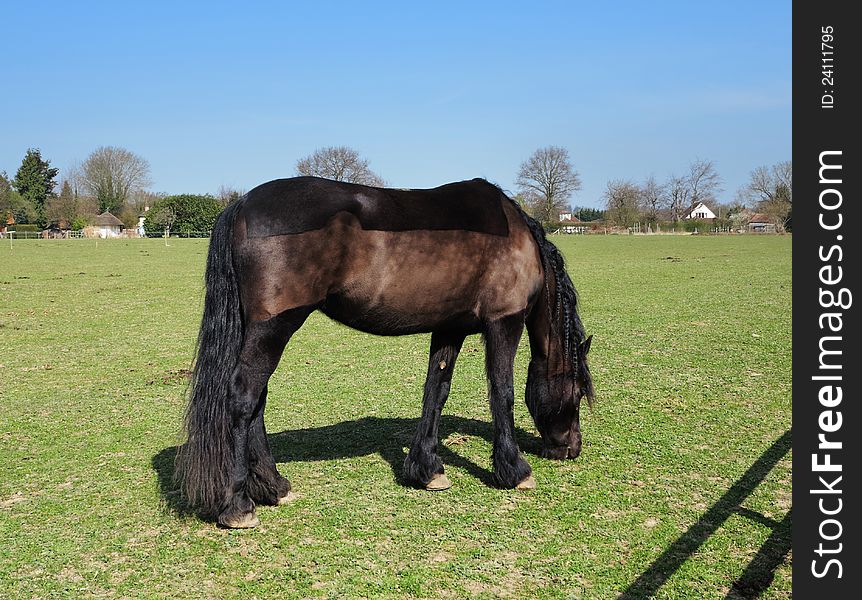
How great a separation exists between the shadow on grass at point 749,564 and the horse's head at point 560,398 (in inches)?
43.2

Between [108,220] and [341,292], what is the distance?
8450cm

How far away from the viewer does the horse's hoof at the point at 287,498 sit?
13.9 feet

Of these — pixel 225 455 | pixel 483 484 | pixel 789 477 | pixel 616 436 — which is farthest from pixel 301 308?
pixel 789 477

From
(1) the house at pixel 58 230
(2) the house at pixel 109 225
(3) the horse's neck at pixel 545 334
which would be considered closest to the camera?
(3) the horse's neck at pixel 545 334

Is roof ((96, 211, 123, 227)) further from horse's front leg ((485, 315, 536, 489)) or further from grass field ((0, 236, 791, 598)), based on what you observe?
horse's front leg ((485, 315, 536, 489))

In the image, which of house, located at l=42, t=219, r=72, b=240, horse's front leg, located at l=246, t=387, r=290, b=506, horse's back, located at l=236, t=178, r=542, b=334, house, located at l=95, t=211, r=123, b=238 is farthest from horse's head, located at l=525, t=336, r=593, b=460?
house, located at l=95, t=211, r=123, b=238

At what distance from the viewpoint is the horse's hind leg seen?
3873 mm

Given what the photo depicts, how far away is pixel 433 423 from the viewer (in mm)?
4727

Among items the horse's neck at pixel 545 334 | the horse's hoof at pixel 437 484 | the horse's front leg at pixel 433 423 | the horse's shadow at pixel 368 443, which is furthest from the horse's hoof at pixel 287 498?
the horse's neck at pixel 545 334

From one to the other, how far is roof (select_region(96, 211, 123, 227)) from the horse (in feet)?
269

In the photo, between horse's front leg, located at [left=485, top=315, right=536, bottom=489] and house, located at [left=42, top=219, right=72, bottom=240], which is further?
house, located at [left=42, top=219, right=72, bottom=240]

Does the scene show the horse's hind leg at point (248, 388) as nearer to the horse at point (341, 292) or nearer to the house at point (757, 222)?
the horse at point (341, 292)
